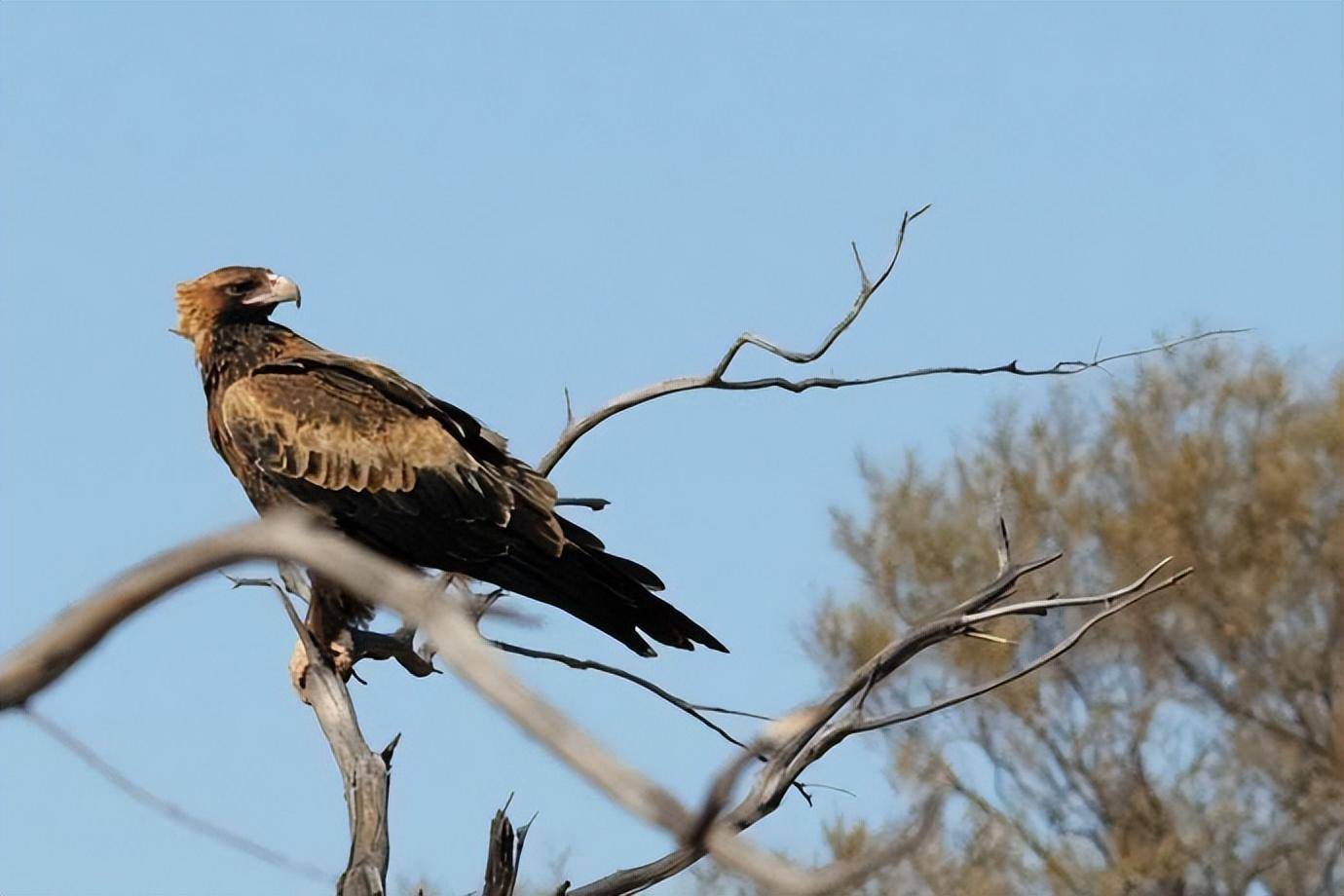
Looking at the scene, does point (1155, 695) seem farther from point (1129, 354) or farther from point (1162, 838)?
point (1129, 354)

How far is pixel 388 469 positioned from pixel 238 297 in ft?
2.67

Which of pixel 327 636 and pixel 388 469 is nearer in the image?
pixel 327 636

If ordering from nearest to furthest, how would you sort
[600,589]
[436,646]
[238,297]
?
[436,646]
[600,589]
[238,297]

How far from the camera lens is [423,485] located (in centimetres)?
698

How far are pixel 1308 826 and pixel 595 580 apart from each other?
13.1 meters

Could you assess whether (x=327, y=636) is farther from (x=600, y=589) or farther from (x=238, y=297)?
(x=238, y=297)

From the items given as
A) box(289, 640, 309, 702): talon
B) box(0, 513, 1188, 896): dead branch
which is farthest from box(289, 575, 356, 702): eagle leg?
box(0, 513, 1188, 896): dead branch

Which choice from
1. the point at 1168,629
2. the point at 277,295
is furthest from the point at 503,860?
the point at 1168,629

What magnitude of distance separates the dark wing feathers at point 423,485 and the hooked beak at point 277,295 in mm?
220

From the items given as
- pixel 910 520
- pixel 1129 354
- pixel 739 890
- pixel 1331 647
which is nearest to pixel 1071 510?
pixel 910 520

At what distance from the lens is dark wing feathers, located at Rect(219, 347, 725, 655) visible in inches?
265

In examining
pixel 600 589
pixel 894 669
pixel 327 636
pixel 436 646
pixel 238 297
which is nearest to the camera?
pixel 436 646

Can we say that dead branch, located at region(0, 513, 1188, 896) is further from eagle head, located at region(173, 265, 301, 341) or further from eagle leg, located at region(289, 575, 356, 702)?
eagle head, located at region(173, 265, 301, 341)

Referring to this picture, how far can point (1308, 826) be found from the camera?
18484 millimetres
